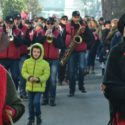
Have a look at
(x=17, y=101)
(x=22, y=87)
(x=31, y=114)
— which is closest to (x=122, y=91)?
(x=17, y=101)

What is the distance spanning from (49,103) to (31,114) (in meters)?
2.59

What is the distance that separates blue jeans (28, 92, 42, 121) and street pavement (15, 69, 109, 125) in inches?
13.4

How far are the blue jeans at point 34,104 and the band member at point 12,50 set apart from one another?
2.54m

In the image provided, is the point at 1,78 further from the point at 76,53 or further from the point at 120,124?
the point at 76,53

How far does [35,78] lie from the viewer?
1066 centimetres

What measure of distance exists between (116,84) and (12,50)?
783 cm

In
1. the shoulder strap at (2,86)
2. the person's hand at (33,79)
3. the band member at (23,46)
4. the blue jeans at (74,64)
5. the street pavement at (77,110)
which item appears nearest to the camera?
the shoulder strap at (2,86)

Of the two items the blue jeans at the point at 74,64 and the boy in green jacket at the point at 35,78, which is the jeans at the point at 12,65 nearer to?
the blue jeans at the point at 74,64

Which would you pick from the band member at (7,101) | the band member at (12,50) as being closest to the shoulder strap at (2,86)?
the band member at (7,101)

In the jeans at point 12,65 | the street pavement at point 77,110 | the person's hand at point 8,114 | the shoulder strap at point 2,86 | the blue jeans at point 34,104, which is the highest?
the shoulder strap at point 2,86

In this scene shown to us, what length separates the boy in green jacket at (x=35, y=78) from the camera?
1048cm

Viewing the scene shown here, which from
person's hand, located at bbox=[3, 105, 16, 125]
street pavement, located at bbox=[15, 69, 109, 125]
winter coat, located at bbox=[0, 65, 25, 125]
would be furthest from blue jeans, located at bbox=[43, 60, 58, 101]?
person's hand, located at bbox=[3, 105, 16, 125]

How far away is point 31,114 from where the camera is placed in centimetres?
1055

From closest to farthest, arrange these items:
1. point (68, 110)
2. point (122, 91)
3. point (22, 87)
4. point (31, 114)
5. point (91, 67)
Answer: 1. point (122, 91)
2. point (31, 114)
3. point (68, 110)
4. point (22, 87)
5. point (91, 67)
